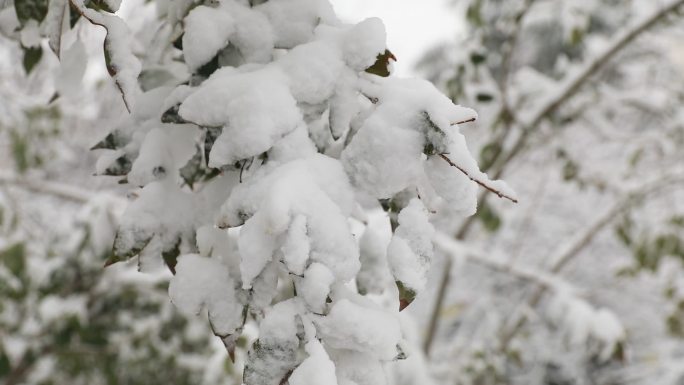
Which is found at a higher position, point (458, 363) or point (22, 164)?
point (22, 164)

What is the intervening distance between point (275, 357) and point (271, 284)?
60mm

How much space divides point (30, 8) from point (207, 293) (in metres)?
0.34

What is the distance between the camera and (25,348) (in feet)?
7.40

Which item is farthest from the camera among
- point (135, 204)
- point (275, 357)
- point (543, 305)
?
point (543, 305)

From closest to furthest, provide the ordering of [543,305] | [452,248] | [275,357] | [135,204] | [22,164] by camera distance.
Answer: [275,357] → [135,204] → [452,248] → [22,164] → [543,305]

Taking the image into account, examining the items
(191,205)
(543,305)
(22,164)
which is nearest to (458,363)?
(22,164)

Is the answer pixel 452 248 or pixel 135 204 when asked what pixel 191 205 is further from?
pixel 452 248

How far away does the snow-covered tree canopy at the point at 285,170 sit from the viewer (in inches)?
16.1

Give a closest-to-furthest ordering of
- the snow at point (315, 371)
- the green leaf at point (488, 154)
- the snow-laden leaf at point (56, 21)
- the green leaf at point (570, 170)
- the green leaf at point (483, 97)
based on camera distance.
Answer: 1. the snow at point (315, 371)
2. the snow-laden leaf at point (56, 21)
3. the green leaf at point (483, 97)
4. the green leaf at point (488, 154)
5. the green leaf at point (570, 170)

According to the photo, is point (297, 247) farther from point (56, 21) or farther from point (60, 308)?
point (60, 308)

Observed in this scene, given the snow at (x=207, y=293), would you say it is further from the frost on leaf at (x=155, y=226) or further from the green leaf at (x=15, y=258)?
the green leaf at (x=15, y=258)

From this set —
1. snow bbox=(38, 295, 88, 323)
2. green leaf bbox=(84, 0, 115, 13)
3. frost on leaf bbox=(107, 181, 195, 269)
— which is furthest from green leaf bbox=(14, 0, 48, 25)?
snow bbox=(38, 295, 88, 323)

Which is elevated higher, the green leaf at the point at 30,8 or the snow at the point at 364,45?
the snow at the point at 364,45

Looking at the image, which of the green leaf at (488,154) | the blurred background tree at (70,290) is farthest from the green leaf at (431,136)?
the green leaf at (488,154)
